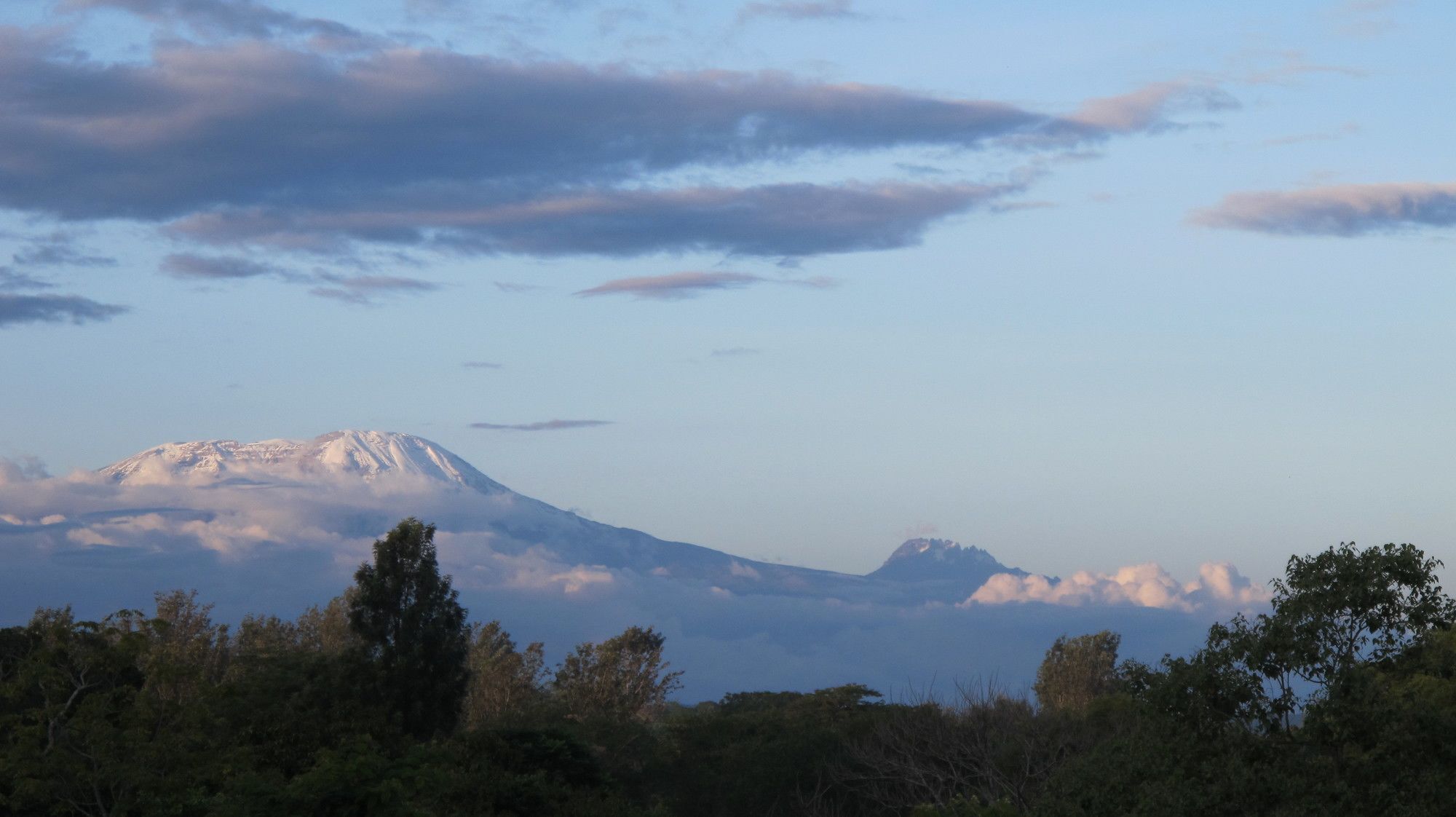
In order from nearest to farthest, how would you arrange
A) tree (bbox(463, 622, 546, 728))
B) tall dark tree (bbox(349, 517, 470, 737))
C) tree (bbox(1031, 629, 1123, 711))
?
1. tall dark tree (bbox(349, 517, 470, 737))
2. tree (bbox(463, 622, 546, 728))
3. tree (bbox(1031, 629, 1123, 711))

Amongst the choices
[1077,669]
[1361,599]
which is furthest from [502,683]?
[1361,599]

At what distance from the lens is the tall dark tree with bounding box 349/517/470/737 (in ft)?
176

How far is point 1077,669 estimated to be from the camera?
101875mm

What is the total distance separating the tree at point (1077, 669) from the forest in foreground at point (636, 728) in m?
7.00

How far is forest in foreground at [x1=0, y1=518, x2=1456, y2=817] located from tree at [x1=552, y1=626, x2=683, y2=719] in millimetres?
193

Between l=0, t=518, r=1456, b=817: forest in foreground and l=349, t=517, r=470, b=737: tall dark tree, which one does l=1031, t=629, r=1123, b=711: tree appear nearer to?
l=0, t=518, r=1456, b=817: forest in foreground

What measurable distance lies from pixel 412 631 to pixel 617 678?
1417 inches

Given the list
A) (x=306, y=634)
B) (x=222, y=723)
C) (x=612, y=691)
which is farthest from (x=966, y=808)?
(x=306, y=634)

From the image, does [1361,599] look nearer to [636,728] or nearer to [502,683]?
[636,728]

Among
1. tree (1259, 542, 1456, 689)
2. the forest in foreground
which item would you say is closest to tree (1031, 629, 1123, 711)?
the forest in foreground

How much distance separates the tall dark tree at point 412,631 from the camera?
53594mm

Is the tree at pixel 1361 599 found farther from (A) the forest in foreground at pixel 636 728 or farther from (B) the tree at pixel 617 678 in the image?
(B) the tree at pixel 617 678

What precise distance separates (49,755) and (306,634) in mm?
60366

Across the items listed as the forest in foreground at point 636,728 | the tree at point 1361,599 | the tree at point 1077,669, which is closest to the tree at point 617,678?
the forest in foreground at point 636,728
